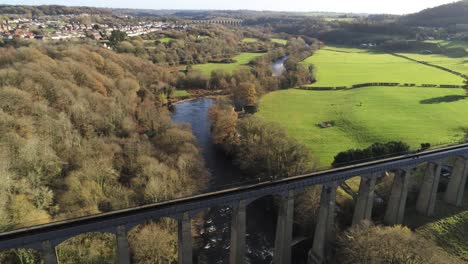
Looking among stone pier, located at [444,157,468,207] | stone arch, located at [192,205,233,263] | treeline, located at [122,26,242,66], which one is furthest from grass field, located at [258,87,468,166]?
treeline, located at [122,26,242,66]

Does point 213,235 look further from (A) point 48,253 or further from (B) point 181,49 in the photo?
(B) point 181,49

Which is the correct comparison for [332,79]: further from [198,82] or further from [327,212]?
[327,212]

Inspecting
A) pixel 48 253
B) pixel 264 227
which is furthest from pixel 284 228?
pixel 48 253

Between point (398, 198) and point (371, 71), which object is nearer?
point (398, 198)

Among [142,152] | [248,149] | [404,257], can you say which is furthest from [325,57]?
[404,257]

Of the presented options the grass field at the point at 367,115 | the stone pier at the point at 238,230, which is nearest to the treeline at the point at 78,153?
the stone pier at the point at 238,230

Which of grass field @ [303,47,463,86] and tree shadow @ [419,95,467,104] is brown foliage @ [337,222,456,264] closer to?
tree shadow @ [419,95,467,104]
